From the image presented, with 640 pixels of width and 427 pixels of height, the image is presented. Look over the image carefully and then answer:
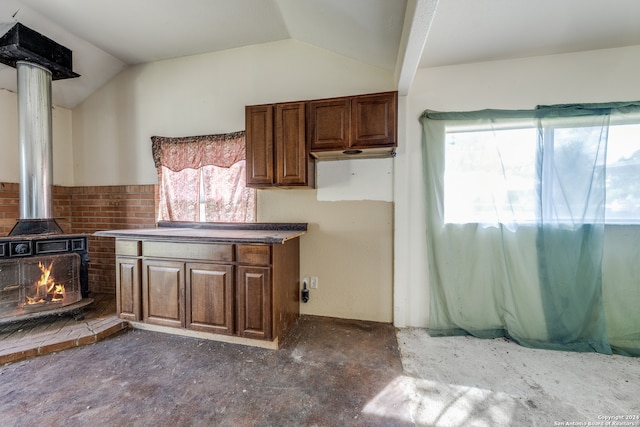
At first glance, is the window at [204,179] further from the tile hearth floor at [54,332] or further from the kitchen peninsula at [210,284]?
the tile hearth floor at [54,332]

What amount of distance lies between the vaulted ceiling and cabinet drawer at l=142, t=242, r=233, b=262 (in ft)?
6.79

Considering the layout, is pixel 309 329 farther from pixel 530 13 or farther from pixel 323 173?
pixel 530 13

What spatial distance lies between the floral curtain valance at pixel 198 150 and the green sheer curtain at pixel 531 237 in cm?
198

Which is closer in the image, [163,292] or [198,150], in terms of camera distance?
[163,292]

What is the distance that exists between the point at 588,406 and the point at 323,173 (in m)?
2.51

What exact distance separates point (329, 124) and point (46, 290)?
312 cm

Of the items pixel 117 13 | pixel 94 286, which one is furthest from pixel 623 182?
pixel 94 286

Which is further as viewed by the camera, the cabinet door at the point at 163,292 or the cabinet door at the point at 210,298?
the cabinet door at the point at 163,292

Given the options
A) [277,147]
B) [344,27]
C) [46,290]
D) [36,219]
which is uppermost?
[344,27]

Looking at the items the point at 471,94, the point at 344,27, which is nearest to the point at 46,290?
the point at 344,27

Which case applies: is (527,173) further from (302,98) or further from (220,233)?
(220,233)

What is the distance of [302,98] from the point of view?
8.66ft

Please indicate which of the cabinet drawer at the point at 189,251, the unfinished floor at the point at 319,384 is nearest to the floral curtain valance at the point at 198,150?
the cabinet drawer at the point at 189,251

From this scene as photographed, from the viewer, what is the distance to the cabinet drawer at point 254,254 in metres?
2.01
